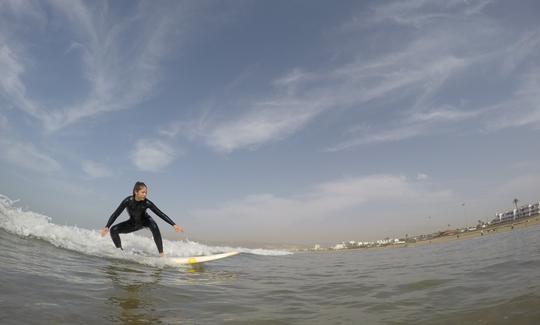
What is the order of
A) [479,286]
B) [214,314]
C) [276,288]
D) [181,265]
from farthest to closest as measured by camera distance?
[181,265]
[276,288]
[479,286]
[214,314]

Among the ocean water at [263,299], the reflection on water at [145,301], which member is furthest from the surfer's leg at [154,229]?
the reflection on water at [145,301]

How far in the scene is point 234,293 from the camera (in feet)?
→ 20.8

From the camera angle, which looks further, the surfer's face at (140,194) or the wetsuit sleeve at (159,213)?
the wetsuit sleeve at (159,213)

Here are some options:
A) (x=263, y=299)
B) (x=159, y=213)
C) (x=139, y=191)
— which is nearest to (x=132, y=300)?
(x=263, y=299)

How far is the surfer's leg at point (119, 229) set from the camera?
11.7 m

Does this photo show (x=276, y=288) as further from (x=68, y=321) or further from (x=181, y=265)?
(x=181, y=265)

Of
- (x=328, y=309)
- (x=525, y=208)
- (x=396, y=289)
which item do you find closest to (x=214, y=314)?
(x=328, y=309)

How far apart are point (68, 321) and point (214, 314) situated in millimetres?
1761

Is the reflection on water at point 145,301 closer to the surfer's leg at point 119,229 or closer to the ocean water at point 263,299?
the ocean water at point 263,299

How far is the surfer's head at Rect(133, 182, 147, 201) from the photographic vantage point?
1145cm

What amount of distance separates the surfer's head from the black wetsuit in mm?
204

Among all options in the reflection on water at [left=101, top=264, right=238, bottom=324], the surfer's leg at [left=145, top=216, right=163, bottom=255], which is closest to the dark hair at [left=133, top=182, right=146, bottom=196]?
the surfer's leg at [left=145, top=216, right=163, bottom=255]

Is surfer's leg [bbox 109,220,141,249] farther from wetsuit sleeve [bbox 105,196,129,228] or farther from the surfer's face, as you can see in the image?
the surfer's face

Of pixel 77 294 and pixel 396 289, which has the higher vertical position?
pixel 77 294
